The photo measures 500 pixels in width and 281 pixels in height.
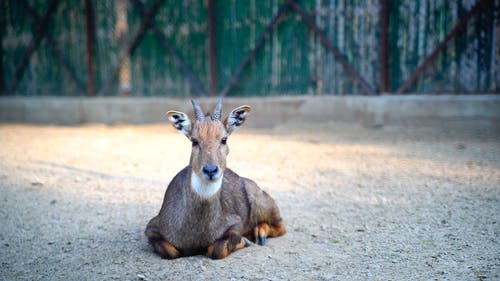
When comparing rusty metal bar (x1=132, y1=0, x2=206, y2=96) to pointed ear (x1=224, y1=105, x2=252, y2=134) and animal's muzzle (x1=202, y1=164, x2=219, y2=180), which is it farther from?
animal's muzzle (x1=202, y1=164, x2=219, y2=180)

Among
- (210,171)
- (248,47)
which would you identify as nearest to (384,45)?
(248,47)

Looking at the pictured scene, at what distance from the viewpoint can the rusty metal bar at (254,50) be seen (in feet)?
33.7

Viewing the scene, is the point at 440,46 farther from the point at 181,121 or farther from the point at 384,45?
the point at 181,121

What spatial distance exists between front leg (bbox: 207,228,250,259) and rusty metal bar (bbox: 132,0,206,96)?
24.1 ft

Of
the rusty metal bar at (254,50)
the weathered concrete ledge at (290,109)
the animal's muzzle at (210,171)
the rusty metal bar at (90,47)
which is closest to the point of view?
the animal's muzzle at (210,171)

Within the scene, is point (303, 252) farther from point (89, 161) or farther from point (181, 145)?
point (181, 145)

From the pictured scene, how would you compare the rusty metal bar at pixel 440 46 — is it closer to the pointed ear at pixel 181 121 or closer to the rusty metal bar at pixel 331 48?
the rusty metal bar at pixel 331 48

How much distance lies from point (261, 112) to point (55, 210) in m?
5.83

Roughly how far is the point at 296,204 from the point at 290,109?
4.95 m

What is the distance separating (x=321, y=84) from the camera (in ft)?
33.4

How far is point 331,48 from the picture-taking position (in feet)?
32.2

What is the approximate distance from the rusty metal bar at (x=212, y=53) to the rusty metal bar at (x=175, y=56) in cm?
28

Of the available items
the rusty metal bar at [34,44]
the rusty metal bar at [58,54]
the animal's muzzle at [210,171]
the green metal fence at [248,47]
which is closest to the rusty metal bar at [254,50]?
the green metal fence at [248,47]

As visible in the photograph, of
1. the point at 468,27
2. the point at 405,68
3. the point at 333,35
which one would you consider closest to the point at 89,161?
the point at 333,35
